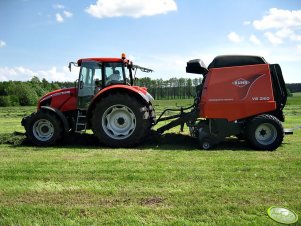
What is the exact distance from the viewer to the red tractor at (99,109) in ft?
31.3

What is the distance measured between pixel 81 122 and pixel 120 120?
112cm

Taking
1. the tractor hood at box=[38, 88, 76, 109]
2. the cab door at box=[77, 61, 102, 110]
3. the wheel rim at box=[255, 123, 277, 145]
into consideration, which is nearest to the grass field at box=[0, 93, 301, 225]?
the wheel rim at box=[255, 123, 277, 145]

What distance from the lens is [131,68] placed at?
10.6 metres

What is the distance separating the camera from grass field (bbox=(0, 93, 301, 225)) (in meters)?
4.38

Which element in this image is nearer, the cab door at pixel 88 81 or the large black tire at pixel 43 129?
the large black tire at pixel 43 129

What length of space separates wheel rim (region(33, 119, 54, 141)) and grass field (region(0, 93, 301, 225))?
970 mm

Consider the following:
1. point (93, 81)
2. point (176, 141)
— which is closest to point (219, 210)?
point (176, 141)

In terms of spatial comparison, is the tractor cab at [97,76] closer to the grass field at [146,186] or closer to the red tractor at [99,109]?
the red tractor at [99,109]

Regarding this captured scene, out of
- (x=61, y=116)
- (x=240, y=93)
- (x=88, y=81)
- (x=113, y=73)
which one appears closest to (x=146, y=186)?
(x=240, y=93)

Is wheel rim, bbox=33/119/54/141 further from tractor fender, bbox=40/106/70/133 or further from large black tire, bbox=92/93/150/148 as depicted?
large black tire, bbox=92/93/150/148

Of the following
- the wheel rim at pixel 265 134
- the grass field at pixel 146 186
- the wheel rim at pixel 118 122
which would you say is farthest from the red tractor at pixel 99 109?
the wheel rim at pixel 265 134

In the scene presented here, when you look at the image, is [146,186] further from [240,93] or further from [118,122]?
[240,93]

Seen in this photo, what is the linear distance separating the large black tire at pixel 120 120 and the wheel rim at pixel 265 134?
2795mm

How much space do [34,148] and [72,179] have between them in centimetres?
371
